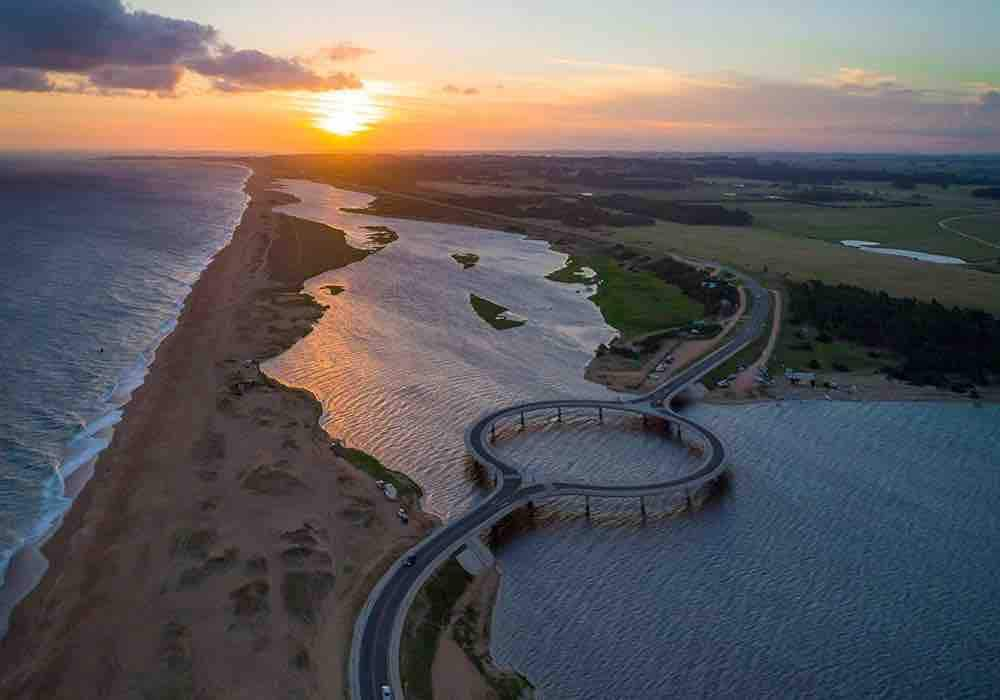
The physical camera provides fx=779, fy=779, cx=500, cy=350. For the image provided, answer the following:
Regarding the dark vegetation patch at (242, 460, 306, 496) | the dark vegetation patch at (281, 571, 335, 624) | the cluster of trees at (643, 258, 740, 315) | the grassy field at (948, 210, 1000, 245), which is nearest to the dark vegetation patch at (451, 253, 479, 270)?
the cluster of trees at (643, 258, 740, 315)

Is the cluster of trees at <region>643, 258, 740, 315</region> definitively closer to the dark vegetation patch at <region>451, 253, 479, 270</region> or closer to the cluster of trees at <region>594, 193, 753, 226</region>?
the dark vegetation patch at <region>451, 253, 479, 270</region>

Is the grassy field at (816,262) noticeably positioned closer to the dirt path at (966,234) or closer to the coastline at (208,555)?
the dirt path at (966,234)

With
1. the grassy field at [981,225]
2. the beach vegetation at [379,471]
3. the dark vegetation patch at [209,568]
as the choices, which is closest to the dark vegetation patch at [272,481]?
the beach vegetation at [379,471]

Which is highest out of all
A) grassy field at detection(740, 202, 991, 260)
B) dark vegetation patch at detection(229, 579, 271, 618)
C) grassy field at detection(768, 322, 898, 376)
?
grassy field at detection(740, 202, 991, 260)

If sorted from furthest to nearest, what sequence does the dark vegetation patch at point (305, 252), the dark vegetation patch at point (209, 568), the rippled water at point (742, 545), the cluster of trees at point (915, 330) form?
the dark vegetation patch at point (305, 252), the cluster of trees at point (915, 330), the dark vegetation patch at point (209, 568), the rippled water at point (742, 545)

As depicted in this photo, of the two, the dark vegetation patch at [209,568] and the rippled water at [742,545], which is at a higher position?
the rippled water at [742,545]

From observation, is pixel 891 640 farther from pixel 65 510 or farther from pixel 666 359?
pixel 65 510
